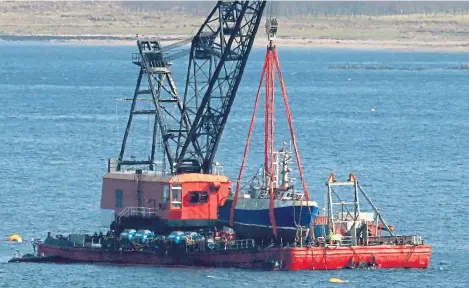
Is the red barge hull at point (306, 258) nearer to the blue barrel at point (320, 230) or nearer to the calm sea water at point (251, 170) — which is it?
the calm sea water at point (251, 170)

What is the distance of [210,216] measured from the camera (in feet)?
355

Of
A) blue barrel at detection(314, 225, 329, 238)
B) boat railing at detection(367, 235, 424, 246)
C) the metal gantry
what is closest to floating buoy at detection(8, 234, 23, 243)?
the metal gantry

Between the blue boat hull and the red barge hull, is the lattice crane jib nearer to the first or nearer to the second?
the blue boat hull

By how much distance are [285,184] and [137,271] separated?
10.6 metres

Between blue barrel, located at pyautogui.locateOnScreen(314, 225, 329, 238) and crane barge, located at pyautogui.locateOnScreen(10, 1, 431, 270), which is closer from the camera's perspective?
crane barge, located at pyautogui.locateOnScreen(10, 1, 431, 270)

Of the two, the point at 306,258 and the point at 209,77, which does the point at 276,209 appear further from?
the point at 209,77

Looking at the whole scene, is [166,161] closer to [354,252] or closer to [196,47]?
[196,47]

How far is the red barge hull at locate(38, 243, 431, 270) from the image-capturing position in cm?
9925

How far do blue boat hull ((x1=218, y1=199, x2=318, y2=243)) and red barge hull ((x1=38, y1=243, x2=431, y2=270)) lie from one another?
8.06 ft

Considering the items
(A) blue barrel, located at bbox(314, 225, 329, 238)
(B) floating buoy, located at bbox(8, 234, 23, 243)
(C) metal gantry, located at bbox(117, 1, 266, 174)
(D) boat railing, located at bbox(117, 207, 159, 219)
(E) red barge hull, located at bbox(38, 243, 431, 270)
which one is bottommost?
(E) red barge hull, located at bbox(38, 243, 431, 270)

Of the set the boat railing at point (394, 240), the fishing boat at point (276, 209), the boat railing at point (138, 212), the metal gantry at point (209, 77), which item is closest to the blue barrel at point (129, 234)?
the boat railing at point (138, 212)

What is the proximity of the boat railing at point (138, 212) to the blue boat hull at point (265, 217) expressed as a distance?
450 cm

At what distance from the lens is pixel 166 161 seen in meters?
122

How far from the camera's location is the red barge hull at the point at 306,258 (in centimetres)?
9925
